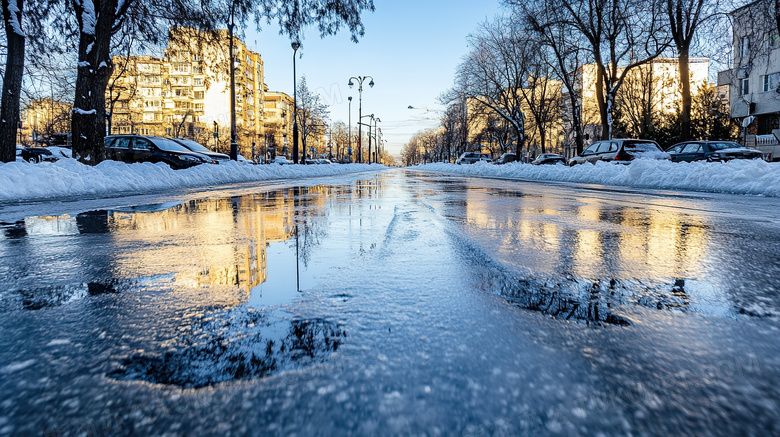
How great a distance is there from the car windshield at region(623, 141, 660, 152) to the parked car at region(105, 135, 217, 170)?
15.7m

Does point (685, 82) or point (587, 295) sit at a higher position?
point (685, 82)

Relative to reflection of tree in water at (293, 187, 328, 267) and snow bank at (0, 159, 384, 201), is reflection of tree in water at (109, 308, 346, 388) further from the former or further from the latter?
snow bank at (0, 159, 384, 201)

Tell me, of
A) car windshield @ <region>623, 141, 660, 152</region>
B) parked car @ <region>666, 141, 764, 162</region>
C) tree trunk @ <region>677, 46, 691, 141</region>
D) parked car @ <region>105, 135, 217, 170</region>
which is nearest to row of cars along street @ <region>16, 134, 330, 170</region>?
parked car @ <region>105, 135, 217, 170</region>

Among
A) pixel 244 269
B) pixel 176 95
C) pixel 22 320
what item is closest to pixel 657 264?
pixel 244 269

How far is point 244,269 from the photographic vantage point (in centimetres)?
293

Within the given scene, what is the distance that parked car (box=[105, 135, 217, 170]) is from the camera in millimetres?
16234

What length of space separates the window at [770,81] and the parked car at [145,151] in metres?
41.5

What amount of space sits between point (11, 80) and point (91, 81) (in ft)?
6.21

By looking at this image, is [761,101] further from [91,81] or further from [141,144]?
[91,81]

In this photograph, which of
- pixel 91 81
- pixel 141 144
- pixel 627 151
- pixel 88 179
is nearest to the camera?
pixel 88 179

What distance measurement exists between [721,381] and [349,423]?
1.09 meters

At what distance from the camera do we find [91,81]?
12.9 metres

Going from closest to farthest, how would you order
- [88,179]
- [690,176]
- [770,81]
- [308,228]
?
1. [308,228]
2. [88,179]
3. [690,176]
4. [770,81]

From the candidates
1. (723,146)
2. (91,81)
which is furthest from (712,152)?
(91,81)
